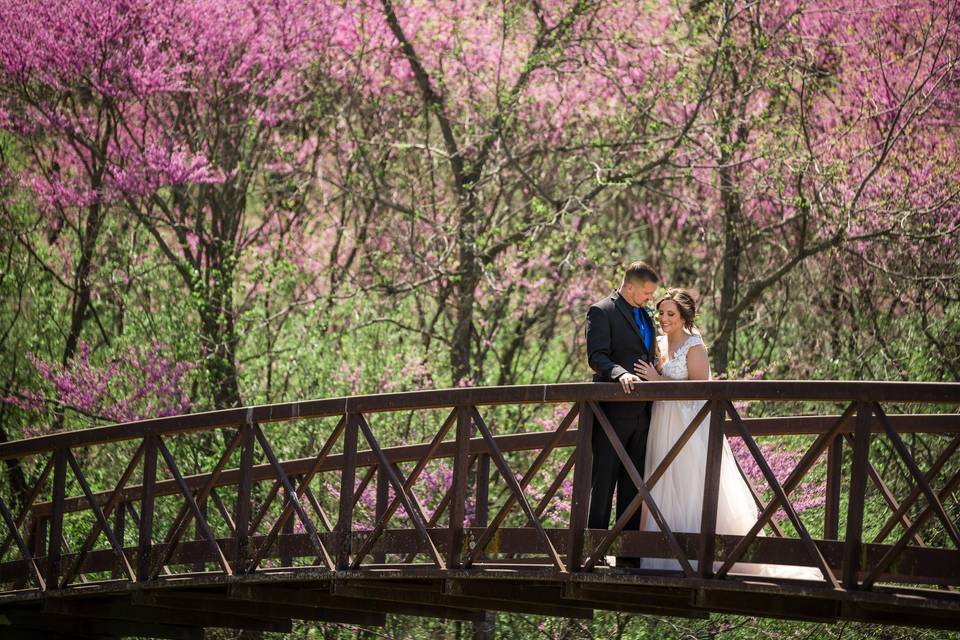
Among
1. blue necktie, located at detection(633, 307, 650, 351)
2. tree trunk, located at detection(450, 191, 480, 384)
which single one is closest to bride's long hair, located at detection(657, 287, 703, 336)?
blue necktie, located at detection(633, 307, 650, 351)

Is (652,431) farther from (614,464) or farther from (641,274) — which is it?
(641,274)

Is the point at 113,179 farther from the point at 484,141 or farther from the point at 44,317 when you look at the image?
the point at 484,141

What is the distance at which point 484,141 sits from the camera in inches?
573

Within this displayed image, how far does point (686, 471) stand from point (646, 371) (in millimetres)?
603

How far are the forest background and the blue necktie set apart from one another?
535 cm

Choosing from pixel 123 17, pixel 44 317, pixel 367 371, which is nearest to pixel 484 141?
pixel 367 371

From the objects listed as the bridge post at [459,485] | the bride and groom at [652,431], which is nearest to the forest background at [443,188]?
the bridge post at [459,485]

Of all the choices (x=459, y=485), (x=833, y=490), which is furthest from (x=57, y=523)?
(x=833, y=490)

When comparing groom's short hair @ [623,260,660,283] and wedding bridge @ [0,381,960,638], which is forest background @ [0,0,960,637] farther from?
groom's short hair @ [623,260,660,283]

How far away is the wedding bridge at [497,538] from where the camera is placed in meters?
6.87

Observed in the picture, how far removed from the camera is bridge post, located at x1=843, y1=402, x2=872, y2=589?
6.70 metres

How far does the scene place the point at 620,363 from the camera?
7605 millimetres

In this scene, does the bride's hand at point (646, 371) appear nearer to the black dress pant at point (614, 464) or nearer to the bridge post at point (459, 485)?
the black dress pant at point (614, 464)

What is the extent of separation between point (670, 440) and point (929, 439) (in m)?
6.65
